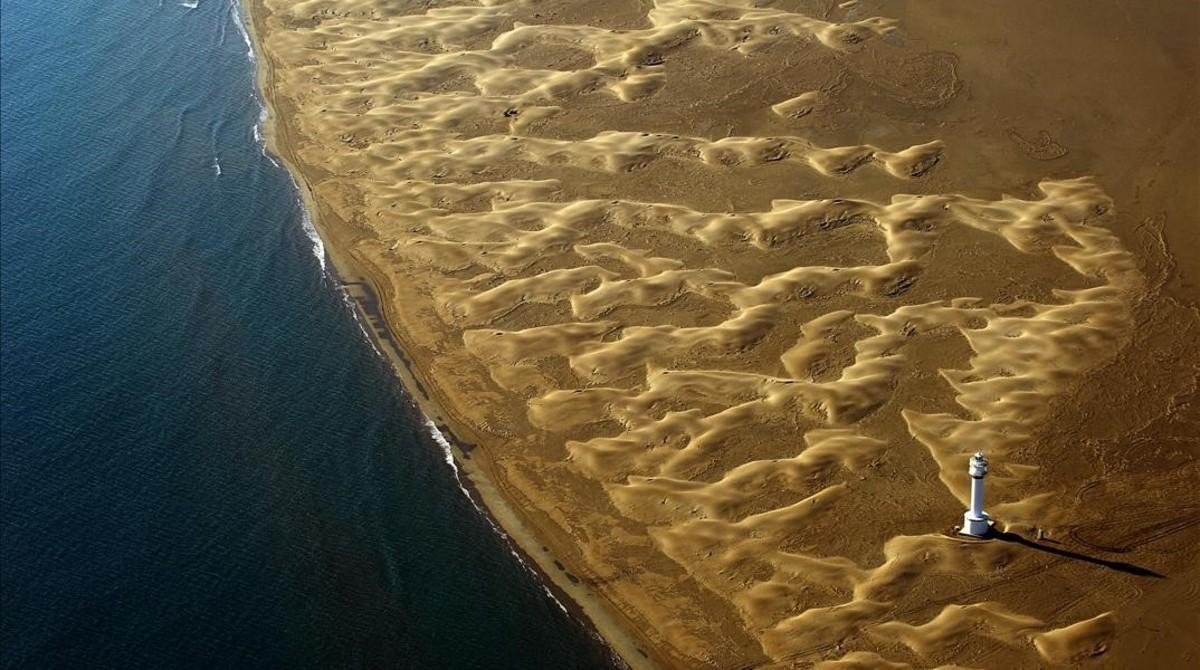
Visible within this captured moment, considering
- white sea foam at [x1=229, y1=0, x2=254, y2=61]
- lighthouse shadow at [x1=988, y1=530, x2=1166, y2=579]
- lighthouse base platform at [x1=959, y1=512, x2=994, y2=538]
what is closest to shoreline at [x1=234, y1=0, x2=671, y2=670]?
lighthouse base platform at [x1=959, y1=512, x2=994, y2=538]

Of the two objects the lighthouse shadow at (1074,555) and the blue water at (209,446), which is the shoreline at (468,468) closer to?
the blue water at (209,446)

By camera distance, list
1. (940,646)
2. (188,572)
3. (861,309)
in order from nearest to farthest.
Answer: (940,646) → (188,572) → (861,309)

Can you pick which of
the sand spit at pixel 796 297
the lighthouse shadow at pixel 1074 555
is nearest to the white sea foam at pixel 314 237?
the sand spit at pixel 796 297

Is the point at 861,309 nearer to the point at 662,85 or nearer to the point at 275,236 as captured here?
the point at 662,85

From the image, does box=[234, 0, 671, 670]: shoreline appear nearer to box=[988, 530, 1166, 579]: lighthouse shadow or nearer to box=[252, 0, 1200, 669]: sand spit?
box=[252, 0, 1200, 669]: sand spit

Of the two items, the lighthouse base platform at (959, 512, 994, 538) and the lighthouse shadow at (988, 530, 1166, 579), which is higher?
the lighthouse base platform at (959, 512, 994, 538)

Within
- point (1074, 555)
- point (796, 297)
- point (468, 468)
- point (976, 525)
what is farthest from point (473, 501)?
point (1074, 555)

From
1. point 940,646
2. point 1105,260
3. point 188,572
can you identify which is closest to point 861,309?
point 1105,260
